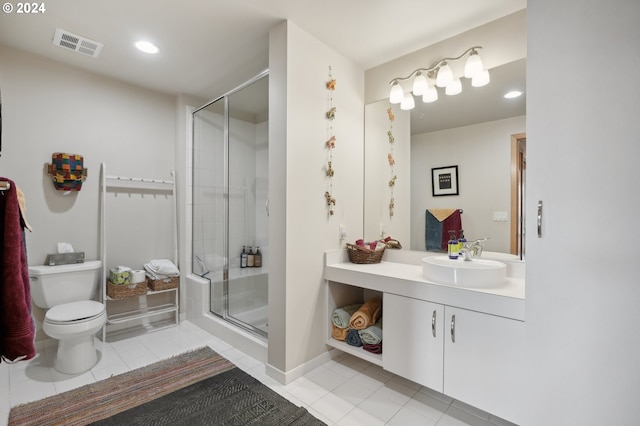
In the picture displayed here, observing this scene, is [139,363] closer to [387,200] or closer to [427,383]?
[427,383]

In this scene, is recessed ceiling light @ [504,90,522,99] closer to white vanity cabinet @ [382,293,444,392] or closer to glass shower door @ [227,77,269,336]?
white vanity cabinet @ [382,293,444,392]

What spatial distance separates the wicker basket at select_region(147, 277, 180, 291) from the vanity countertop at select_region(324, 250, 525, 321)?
1.69 meters

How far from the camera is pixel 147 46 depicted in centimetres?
231

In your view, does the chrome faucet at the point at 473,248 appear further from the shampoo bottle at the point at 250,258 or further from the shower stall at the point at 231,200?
the shampoo bottle at the point at 250,258

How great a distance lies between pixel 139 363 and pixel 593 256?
2907 millimetres

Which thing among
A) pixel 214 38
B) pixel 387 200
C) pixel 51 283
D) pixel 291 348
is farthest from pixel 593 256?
pixel 51 283

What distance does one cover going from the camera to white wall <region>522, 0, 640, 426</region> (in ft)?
3.73

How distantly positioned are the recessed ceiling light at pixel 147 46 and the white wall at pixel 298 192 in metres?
0.96

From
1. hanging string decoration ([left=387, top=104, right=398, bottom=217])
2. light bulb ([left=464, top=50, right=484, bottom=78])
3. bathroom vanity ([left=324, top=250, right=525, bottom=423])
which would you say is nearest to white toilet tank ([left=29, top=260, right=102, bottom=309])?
bathroom vanity ([left=324, top=250, right=525, bottom=423])

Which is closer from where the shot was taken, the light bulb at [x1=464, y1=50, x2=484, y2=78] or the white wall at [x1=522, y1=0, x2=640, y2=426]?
the white wall at [x1=522, y1=0, x2=640, y2=426]

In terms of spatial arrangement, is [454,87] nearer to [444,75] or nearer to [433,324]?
[444,75]

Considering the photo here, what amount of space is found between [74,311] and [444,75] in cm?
320

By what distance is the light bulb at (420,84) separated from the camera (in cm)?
225

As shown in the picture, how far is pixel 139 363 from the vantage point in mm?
2305
